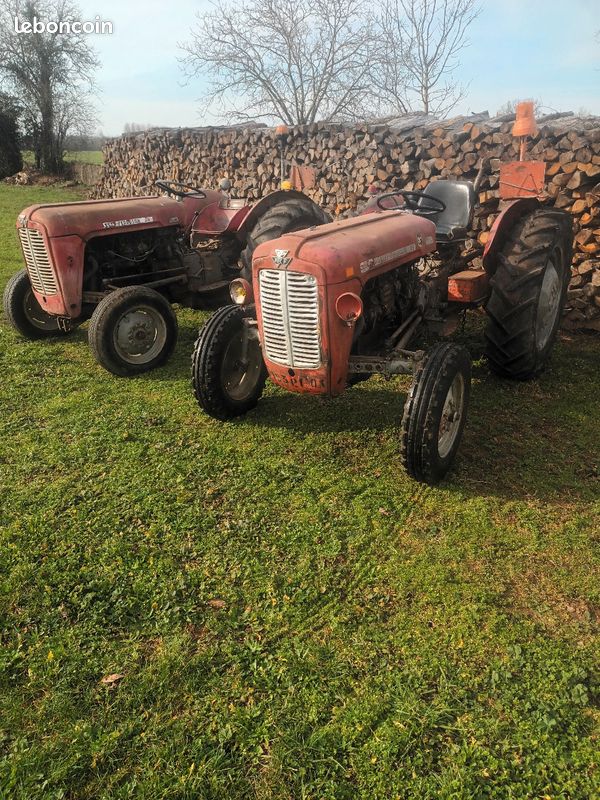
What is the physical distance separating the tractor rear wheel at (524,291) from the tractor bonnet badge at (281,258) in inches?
72.4

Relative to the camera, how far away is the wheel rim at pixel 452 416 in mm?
3539

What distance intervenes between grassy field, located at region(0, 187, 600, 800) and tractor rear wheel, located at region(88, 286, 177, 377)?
974mm

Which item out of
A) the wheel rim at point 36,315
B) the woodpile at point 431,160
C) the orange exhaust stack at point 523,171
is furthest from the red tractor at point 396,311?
the wheel rim at point 36,315

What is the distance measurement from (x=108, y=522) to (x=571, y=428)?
10.0 feet

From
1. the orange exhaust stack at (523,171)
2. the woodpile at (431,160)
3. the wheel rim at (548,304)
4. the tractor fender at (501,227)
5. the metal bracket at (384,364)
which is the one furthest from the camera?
the woodpile at (431,160)

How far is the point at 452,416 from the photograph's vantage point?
3619 mm

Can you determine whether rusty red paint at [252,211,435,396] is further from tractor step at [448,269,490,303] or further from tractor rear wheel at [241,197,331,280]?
tractor rear wheel at [241,197,331,280]

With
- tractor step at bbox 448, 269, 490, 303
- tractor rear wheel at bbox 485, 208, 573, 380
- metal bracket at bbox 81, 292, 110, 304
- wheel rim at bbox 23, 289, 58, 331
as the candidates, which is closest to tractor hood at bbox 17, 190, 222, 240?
metal bracket at bbox 81, 292, 110, 304

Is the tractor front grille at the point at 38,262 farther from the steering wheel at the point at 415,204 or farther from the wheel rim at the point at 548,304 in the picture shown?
the wheel rim at the point at 548,304

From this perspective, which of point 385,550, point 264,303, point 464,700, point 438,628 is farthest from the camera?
point 264,303

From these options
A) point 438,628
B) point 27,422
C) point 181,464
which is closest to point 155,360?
point 27,422

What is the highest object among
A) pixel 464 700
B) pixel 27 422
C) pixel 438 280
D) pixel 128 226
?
pixel 128 226

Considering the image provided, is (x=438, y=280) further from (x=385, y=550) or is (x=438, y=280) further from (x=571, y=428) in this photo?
(x=385, y=550)

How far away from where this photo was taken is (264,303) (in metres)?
3.46
